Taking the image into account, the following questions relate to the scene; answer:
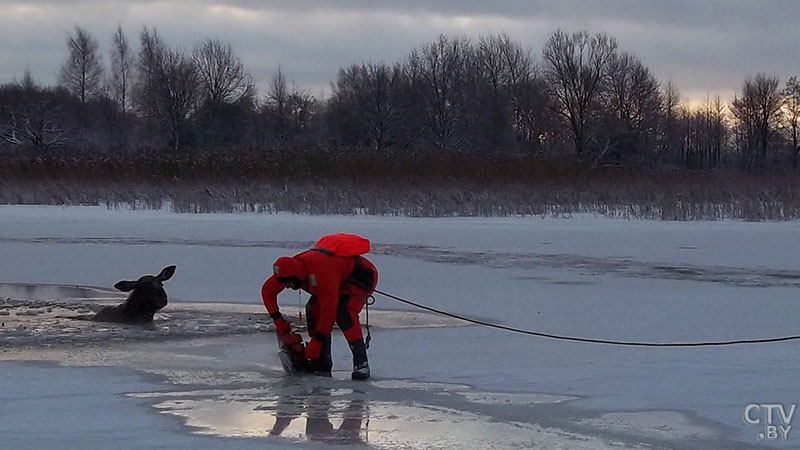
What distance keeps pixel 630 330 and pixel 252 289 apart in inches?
183

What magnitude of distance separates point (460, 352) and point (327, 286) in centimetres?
173

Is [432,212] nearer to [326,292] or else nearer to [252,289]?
[252,289]

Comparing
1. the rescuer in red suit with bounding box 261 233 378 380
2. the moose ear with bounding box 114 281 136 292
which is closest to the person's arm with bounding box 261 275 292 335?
the rescuer in red suit with bounding box 261 233 378 380

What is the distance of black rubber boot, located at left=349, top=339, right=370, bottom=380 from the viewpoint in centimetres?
721

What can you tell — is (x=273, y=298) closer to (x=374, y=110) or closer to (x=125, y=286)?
(x=125, y=286)

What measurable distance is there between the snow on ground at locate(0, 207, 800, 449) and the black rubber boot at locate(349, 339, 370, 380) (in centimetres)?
9

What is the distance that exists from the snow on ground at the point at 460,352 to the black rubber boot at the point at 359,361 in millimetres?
95

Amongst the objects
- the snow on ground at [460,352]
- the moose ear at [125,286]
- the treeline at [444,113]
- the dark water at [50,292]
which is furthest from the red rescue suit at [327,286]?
the treeline at [444,113]

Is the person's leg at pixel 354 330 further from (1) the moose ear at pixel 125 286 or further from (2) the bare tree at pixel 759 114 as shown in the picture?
→ (2) the bare tree at pixel 759 114

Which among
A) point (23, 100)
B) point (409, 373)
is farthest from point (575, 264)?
point (23, 100)

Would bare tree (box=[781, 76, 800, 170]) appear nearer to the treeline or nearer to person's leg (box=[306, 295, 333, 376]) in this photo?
the treeline

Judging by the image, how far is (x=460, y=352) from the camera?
329 inches

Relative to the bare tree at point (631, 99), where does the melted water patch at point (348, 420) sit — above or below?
below

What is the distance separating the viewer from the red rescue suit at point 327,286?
7031 millimetres
